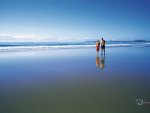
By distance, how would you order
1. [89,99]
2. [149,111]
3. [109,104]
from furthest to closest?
[89,99]
[109,104]
[149,111]

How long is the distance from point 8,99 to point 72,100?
76.0 inches

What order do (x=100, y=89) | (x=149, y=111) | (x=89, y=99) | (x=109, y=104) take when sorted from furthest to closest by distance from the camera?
(x=100, y=89) → (x=89, y=99) → (x=109, y=104) → (x=149, y=111)

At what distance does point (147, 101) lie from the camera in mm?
5305

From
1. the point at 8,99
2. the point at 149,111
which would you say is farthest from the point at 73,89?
the point at 149,111

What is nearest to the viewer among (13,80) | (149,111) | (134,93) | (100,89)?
(149,111)

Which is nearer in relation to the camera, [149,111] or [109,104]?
[149,111]

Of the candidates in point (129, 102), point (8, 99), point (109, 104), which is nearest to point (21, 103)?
point (8, 99)

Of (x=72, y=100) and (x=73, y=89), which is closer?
(x=72, y=100)

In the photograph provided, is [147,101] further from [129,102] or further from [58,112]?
[58,112]

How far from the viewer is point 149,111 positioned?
4715mm

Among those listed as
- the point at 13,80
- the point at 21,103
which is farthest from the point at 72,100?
the point at 13,80

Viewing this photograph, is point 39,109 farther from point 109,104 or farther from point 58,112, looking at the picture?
point 109,104

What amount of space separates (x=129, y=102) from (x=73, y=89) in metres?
2.09

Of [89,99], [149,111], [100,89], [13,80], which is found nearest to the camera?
[149,111]
